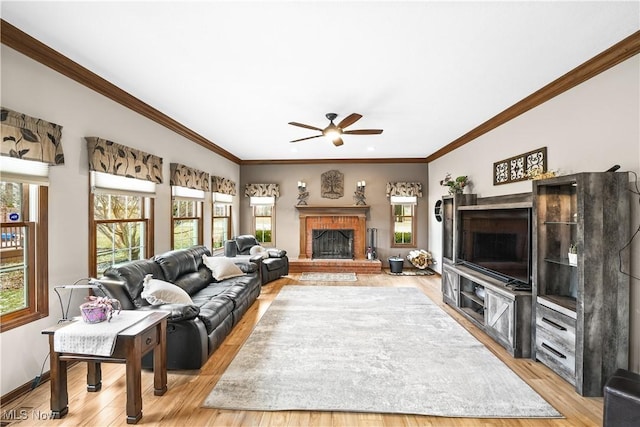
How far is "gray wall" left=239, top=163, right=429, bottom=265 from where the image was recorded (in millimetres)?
7906

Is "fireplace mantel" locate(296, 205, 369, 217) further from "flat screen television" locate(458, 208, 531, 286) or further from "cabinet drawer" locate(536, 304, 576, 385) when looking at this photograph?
"cabinet drawer" locate(536, 304, 576, 385)

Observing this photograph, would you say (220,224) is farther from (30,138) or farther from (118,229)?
(30,138)

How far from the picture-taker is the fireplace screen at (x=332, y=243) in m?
8.02

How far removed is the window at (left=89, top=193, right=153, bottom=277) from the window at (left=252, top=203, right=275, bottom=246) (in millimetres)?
3881

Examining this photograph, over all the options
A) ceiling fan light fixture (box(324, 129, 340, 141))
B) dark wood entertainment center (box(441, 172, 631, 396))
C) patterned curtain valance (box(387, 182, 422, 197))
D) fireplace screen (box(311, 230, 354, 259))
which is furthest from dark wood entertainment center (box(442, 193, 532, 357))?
fireplace screen (box(311, 230, 354, 259))

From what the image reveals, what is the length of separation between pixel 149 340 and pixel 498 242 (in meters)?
3.84

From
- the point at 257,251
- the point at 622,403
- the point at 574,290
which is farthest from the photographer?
the point at 257,251

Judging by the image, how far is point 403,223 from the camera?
26.1 feet

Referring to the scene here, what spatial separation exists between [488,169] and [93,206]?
5275mm

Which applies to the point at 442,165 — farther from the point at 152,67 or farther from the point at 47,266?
the point at 47,266

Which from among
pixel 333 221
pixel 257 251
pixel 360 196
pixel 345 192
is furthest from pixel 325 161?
pixel 257 251

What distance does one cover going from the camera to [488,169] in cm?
484

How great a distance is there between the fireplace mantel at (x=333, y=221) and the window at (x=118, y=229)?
4.08 meters

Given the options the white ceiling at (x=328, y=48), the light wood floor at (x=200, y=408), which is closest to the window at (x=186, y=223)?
the white ceiling at (x=328, y=48)
